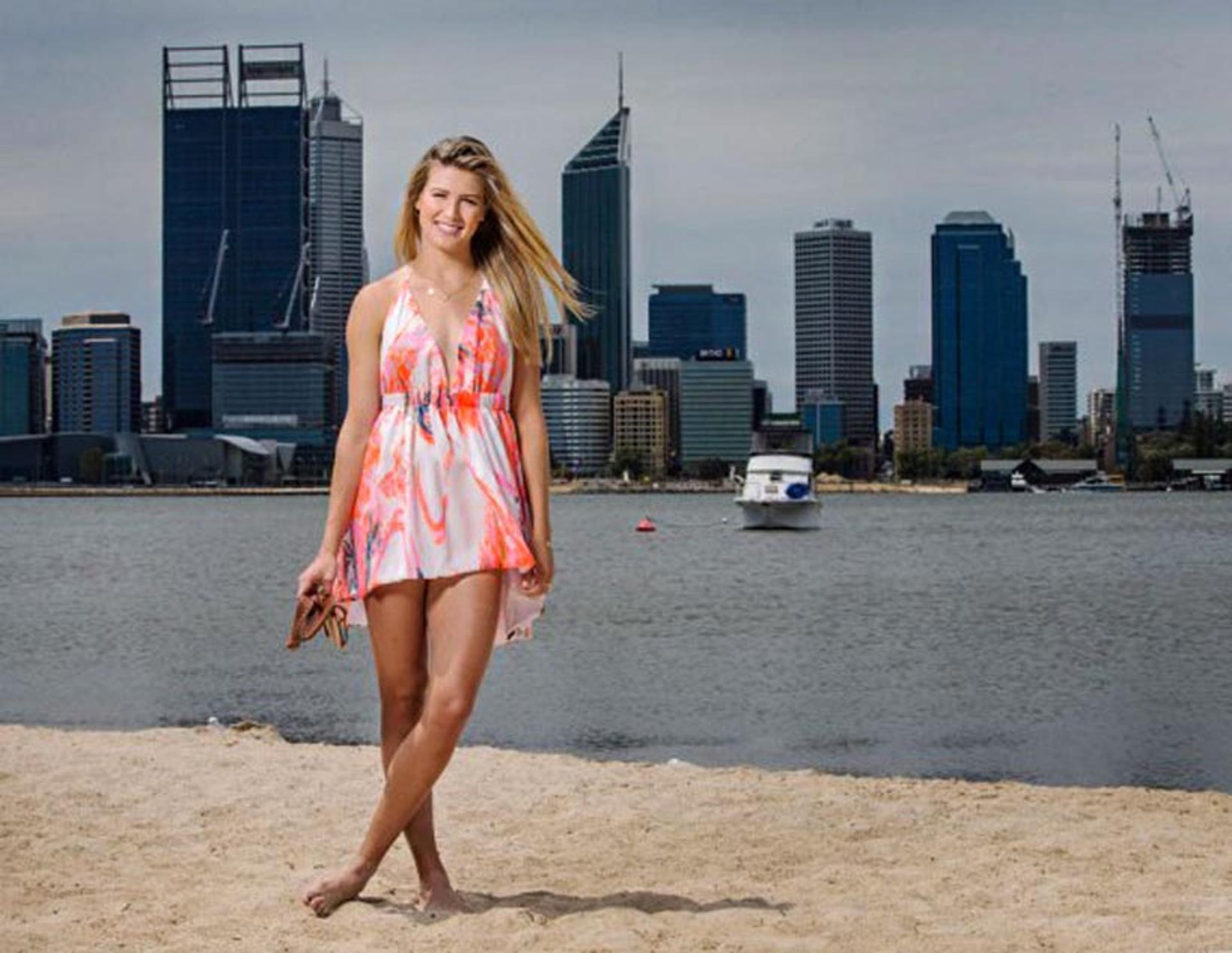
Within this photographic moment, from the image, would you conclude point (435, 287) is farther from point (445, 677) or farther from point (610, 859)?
point (610, 859)

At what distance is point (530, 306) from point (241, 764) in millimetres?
5874

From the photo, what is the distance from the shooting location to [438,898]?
7355 millimetres

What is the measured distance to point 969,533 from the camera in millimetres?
107438

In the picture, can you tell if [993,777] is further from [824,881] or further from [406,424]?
[406,424]

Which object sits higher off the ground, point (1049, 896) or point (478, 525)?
point (478, 525)

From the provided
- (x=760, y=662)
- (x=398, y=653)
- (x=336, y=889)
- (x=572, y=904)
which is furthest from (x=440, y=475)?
(x=760, y=662)

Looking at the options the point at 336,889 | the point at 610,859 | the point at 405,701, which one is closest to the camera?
the point at 405,701

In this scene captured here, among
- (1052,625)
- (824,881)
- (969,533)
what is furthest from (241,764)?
(969,533)

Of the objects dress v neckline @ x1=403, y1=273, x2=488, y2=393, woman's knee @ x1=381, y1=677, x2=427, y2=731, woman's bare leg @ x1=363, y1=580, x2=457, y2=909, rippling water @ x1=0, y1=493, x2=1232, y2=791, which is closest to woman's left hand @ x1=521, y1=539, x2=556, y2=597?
woman's bare leg @ x1=363, y1=580, x2=457, y2=909

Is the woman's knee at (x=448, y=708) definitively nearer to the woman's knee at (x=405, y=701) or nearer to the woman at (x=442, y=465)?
the woman at (x=442, y=465)

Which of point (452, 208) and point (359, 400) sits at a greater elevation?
point (452, 208)

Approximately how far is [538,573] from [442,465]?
1.66 feet

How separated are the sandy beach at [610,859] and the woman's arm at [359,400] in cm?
154

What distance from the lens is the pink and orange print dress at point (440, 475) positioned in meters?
6.71
